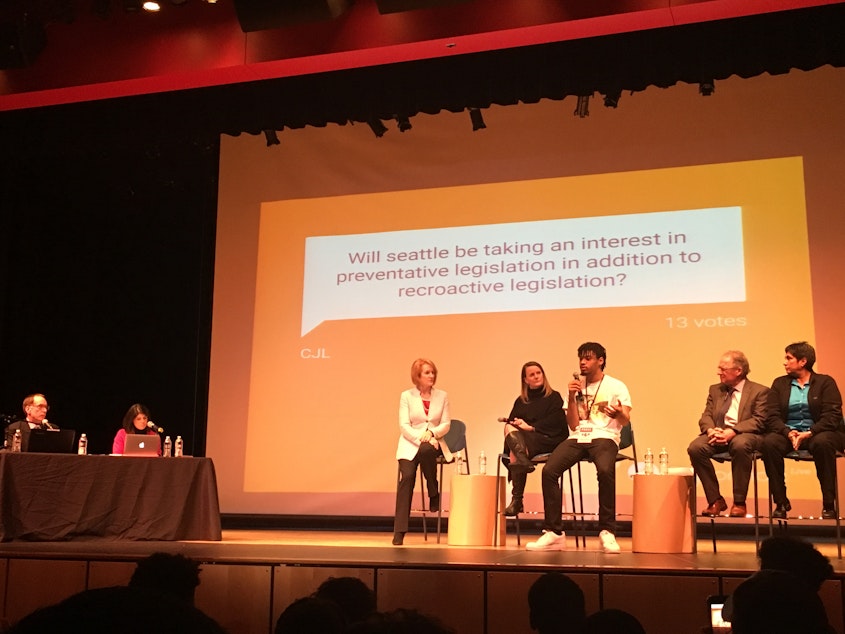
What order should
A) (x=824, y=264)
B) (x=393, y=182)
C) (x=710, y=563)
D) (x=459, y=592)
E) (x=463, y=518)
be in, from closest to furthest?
(x=459, y=592) < (x=710, y=563) < (x=463, y=518) < (x=824, y=264) < (x=393, y=182)

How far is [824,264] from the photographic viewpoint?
5594 millimetres

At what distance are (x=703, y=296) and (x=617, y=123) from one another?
4.50 feet

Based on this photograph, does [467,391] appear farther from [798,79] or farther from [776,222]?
[798,79]

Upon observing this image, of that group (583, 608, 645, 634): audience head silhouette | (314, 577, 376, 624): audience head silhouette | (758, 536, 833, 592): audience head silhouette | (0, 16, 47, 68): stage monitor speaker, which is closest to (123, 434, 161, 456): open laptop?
(0, 16, 47, 68): stage monitor speaker

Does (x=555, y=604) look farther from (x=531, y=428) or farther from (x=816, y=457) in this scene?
(x=531, y=428)

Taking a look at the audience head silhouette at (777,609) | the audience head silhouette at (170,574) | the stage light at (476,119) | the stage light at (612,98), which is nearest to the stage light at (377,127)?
the stage light at (476,119)

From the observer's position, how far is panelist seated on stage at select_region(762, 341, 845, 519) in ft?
14.1

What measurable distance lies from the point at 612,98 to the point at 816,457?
2565mm

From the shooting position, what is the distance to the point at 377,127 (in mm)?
6266

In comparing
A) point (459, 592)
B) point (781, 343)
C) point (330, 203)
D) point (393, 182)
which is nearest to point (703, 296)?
point (781, 343)

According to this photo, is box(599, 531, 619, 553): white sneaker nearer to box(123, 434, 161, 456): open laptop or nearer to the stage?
the stage

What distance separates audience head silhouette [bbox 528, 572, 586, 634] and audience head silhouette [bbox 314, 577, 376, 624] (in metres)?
0.36

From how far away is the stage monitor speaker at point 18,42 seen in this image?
565cm

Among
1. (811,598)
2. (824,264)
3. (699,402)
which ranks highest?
(824,264)
